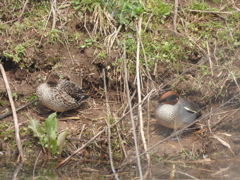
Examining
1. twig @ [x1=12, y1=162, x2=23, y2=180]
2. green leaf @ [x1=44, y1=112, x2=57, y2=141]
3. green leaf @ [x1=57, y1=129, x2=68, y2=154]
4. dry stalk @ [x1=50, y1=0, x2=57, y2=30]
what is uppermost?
dry stalk @ [x1=50, y1=0, x2=57, y2=30]

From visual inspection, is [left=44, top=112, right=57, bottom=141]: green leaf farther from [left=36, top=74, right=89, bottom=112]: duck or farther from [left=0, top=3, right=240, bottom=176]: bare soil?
[left=36, top=74, right=89, bottom=112]: duck

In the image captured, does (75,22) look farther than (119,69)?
Yes

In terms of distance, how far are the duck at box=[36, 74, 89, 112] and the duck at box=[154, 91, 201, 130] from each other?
1151mm

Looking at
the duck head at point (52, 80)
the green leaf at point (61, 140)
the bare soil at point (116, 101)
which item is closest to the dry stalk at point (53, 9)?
the bare soil at point (116, 101)

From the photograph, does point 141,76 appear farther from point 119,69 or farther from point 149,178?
point 149,178

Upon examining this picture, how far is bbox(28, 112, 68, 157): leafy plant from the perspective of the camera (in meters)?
5.89

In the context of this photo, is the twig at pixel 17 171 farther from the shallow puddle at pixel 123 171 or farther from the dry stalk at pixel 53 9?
the dry stalk at pixel 53 9

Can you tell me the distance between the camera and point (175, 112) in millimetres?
6398

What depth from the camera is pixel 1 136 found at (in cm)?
625

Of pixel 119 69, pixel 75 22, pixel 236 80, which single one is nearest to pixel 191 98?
pixel 236 80

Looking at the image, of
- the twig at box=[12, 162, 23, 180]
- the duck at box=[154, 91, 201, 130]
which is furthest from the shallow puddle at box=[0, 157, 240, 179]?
the duck at box=[154, 91, 201, 130]

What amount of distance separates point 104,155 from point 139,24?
2.27 meters

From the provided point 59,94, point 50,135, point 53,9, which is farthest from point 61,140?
point 53,9

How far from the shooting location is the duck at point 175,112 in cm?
639
